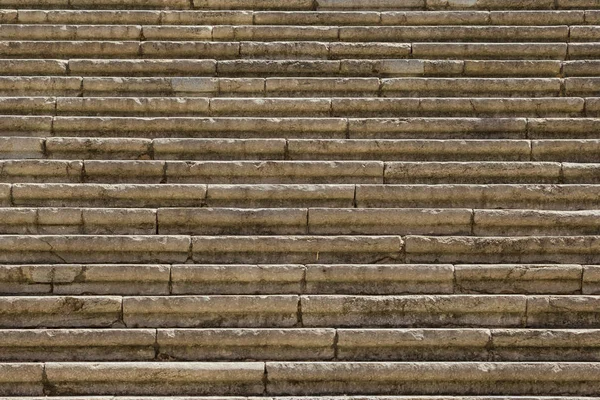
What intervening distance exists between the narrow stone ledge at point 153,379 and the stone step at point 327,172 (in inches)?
61.9

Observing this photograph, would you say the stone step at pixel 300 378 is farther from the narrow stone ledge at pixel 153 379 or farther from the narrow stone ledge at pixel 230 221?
the narrow stone ledge at pixel 230 221

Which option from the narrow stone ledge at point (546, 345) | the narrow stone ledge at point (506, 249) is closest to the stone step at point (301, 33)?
the narrow stone ledge at point (506, 249)

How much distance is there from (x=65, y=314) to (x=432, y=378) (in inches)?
106

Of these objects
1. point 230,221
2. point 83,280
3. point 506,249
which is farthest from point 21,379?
point 506,249

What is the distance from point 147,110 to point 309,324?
244cm

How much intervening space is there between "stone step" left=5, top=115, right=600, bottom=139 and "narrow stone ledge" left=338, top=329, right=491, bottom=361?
5.89ft

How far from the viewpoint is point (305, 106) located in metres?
6.58

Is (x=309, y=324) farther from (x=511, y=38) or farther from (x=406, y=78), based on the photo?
(x=511, y=38)

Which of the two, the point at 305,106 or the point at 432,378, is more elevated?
the point at 305,106

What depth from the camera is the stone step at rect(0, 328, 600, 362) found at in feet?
17.8

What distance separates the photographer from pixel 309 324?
554 centimetres

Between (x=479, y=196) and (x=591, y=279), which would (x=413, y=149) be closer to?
(x=479, y=196)

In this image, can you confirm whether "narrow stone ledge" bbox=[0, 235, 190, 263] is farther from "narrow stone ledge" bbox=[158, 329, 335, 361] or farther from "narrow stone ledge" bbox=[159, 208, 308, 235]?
"narrow stone ledge" bbox=[158, 329, 335, 361]

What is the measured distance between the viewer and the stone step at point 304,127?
6.40 m
